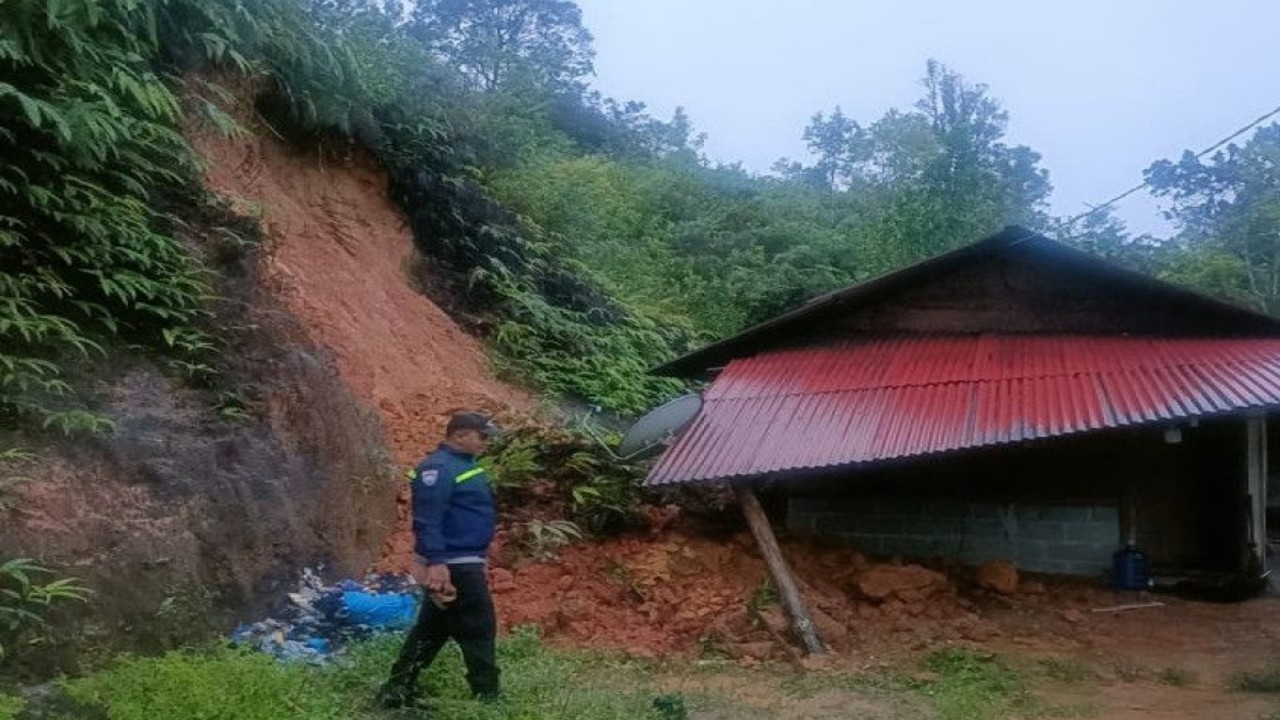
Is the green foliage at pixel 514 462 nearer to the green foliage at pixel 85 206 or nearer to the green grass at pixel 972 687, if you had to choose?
the green foliage at pixel 85 206

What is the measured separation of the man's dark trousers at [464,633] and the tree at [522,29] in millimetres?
31290

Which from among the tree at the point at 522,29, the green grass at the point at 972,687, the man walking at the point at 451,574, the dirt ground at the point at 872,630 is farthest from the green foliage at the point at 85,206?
the tree at the point at 522,29

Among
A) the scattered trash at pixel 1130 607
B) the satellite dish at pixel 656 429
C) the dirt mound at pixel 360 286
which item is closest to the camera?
the scattered trash at pixel 1130 607

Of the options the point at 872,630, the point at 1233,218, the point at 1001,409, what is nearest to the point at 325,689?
the point at 872,630

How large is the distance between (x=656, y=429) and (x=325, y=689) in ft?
17.9

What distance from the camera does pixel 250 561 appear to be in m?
7.02

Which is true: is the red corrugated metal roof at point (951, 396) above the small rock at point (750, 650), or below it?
above

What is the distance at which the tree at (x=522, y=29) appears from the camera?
1475 inches

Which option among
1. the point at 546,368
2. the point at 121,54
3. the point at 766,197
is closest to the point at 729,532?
the point at 546,368

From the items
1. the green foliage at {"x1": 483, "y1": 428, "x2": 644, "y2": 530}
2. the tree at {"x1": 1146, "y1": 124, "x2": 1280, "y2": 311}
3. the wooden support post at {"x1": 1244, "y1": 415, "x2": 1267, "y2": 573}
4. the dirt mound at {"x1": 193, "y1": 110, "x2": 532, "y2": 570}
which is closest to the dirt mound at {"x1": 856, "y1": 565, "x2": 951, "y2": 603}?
the green foliage at {"x1": 483, "y1": 428, "x2": 644, "y2": 530}

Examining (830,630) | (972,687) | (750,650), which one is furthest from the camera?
(830,630)

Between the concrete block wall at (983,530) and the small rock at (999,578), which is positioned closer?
the small rock at (999,578)

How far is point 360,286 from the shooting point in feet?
41.1

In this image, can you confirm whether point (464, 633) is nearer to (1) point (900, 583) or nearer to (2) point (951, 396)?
(1) point (900, 583)
